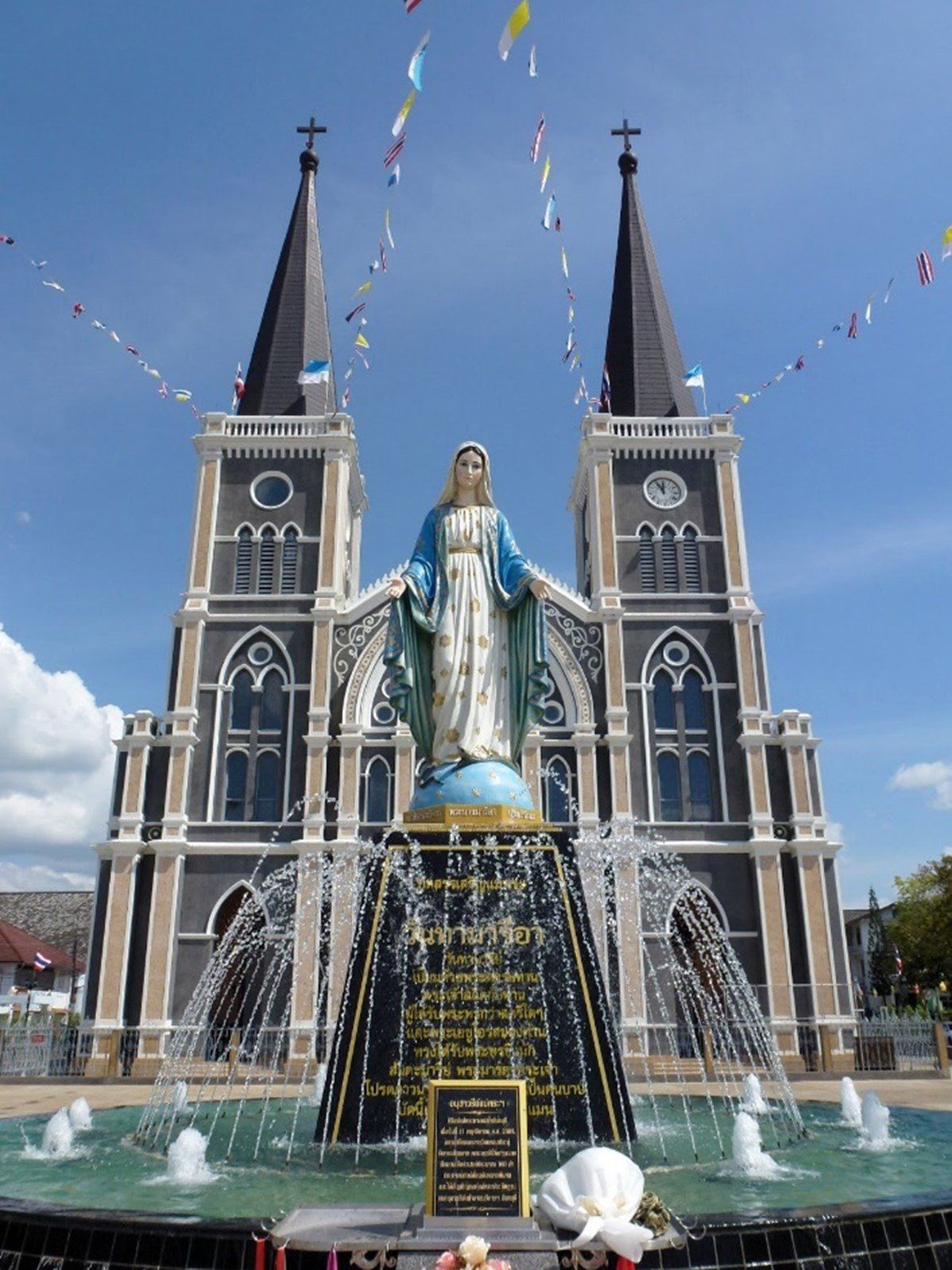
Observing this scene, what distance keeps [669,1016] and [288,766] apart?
12454 millimetres

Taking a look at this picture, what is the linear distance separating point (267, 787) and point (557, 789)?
8.42 meters

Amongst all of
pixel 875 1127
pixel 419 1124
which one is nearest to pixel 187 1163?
pixel 419 1124

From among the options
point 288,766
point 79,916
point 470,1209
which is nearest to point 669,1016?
point 288,766

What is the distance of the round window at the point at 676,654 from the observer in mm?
31125

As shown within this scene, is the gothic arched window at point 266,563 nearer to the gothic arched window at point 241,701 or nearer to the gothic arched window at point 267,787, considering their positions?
the gothic arched window at point 241,701

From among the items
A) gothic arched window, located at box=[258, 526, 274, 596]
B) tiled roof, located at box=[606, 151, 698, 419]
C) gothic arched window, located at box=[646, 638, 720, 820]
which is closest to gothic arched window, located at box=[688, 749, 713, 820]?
gothic arched window, located at box=[646, 638, 720, 820]

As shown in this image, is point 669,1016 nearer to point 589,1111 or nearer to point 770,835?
point 770,835

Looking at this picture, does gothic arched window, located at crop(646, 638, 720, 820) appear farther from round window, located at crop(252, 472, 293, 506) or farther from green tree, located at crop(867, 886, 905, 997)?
green tree, located at crop(867, 886, 905, 997)

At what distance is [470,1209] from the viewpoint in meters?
4.30

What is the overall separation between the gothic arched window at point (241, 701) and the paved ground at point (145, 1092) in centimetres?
1151

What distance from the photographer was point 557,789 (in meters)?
29.5

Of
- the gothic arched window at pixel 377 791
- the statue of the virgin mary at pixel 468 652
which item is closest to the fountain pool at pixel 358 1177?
the statue of the virgin mary at pixel 468 652

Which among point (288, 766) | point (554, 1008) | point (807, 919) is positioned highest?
point (288, 766)

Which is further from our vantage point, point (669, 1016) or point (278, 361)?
point (278, 361)
